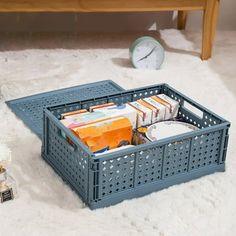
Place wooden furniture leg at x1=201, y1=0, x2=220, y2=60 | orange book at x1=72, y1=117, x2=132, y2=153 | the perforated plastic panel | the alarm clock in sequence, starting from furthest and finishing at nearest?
wooden furniture leg at x1=201, y1=0, x2=220, y2=60, the alarm clock, the perforated plastic panel, orange book at x1=72, y1=117, x2=132, y2=153

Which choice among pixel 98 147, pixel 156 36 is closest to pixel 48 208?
pixel 98 147

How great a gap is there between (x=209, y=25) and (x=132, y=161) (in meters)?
1.24

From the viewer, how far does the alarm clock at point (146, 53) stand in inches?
97.4

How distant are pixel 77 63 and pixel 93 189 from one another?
3.67 ft

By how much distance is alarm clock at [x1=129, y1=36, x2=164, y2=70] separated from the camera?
2475 millimetres

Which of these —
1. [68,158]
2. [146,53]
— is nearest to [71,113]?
[68,158]

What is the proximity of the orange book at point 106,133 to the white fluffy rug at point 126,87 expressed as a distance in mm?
158

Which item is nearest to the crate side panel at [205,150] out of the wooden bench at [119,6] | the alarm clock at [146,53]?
the alarm clock at [146,53]

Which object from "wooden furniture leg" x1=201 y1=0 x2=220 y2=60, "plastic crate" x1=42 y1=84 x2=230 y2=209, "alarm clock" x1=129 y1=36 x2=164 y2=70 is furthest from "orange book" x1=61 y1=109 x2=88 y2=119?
"wooden furniture leg" x1=201 y1=0 x2=220 y2=60

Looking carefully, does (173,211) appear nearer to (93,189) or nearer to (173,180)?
(173,180)

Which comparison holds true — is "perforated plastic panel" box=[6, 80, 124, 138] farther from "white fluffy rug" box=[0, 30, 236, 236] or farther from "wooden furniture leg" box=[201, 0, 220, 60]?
"wooden furniture leg" box=[201, 0, 220, 60]

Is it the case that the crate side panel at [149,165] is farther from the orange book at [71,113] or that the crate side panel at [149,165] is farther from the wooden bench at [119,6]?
the wooden bench at [119,6]

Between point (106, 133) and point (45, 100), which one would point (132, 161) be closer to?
point (106, 133)

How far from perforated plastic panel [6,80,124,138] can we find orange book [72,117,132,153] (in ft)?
0.95
